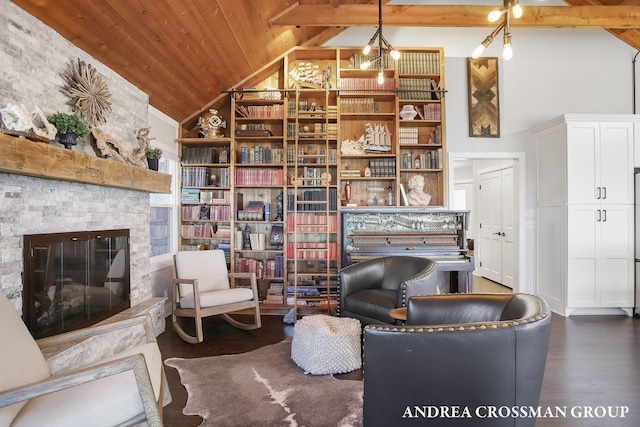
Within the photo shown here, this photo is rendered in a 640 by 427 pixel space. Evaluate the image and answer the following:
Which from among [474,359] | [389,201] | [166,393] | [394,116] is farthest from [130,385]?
[394,116]

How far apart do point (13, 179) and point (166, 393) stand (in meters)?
1.53

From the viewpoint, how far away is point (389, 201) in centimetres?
471

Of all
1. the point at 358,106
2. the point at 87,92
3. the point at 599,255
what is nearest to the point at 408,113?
the point at 358,106

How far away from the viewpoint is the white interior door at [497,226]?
19.6ft

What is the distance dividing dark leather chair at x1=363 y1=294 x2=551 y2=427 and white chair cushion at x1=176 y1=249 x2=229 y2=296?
278cm

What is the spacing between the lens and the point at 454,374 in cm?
133

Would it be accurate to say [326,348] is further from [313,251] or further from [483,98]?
[483,98]

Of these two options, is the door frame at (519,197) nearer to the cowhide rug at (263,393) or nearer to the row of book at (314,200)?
the row of book at (314,200)

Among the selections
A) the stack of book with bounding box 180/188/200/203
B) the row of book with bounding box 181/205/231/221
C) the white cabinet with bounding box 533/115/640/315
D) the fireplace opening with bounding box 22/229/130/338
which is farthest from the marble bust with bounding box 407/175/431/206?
the fireplace opening with bounding box 22/229/130/338

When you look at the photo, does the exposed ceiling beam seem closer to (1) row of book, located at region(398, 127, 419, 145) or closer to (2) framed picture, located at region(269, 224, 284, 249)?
(1) row of book, located at region(398, 127, 419, 145)

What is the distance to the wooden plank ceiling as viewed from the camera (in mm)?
2559

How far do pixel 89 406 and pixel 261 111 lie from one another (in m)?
3.95

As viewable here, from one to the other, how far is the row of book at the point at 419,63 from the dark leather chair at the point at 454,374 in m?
4.05

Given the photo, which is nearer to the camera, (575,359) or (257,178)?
(575,359)
